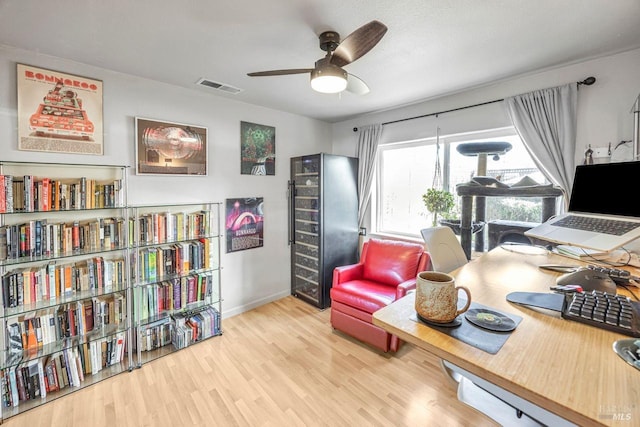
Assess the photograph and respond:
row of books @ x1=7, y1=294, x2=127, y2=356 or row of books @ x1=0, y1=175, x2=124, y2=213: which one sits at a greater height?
row of books @ x1=0, y1=175, x2=124, y2=213

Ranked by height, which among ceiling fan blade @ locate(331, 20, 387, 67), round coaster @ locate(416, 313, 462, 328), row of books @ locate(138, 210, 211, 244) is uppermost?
ceiling fan blade @ locate(331, 20, 387, 67)

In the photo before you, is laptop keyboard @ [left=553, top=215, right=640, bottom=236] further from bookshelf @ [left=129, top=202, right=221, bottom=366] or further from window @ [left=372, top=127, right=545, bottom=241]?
bookshelf @ [left=129, top=202, right=221, bottom=366]

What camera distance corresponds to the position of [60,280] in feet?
6.48

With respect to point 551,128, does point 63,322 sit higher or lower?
lower

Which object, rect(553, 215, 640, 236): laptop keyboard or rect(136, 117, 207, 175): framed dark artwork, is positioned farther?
rect(136, 117, 207, 175): framed dark artwork

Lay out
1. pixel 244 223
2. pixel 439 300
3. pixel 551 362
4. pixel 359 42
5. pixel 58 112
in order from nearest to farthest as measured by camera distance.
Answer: pixel 551 362 < pixel 439 300 < pixel 359 42 < pixel 58 112 < pixel 244 223

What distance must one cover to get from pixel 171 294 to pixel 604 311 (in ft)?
9.23

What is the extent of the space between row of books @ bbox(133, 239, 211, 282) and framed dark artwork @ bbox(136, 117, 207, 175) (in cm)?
70

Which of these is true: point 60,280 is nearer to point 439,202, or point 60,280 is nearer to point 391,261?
point 391,261

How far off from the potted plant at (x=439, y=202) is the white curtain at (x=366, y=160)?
0.81 metres

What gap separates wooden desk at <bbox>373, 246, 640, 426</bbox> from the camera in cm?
55

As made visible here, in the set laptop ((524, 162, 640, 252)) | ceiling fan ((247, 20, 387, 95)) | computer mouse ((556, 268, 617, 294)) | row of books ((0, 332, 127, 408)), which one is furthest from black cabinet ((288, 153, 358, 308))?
computer mouse ((556, 268, 617, 294))

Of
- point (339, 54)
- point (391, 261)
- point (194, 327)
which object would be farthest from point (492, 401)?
point (194, 327)

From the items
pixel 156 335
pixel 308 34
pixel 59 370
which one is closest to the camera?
pixel 308 34
